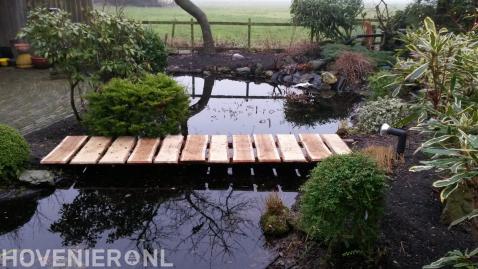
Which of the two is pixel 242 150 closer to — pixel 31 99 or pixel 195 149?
pixel 195 149

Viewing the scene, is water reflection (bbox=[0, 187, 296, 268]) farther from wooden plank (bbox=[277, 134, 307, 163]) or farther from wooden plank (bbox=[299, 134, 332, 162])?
wooden plank (bbox=[299, 134, 332, 162])

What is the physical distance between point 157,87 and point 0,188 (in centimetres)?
234

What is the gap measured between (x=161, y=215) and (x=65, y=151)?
5.78ft

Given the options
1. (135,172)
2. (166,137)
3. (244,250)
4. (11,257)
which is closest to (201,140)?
(166,137)

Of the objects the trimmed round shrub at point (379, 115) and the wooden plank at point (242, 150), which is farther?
the trimmed round shrub at point (379, 115)

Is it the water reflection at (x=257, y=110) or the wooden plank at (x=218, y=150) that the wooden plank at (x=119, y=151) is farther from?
the water reflection at (x=257, y=110)

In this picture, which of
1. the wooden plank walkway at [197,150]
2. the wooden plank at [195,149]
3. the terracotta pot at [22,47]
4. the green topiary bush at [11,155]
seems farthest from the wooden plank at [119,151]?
the terracotta pot at [22,47]

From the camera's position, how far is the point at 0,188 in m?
4.46

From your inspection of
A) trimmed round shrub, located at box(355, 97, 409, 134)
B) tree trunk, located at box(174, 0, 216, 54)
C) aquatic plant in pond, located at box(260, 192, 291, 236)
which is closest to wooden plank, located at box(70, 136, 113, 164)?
aquatic plant in pond, located at box(260, 192, 291, 236)

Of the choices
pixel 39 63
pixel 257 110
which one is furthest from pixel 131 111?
pixel 39 63

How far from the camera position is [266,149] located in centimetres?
518

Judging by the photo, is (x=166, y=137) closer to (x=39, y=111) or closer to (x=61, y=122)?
(x=61, y=122)

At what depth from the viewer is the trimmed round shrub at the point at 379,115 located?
19.8ft

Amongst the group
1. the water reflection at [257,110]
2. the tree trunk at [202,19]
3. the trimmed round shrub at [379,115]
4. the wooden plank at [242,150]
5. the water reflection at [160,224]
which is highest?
the tree trunk at [202,19]
